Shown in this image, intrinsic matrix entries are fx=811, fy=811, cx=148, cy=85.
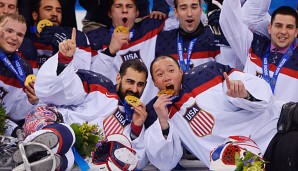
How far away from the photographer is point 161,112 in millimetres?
4824

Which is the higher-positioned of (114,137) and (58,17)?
(58,17)

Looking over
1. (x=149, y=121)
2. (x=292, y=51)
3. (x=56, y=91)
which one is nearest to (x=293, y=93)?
(x=292, y=51)

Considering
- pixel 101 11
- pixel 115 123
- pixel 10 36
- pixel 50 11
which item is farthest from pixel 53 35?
pixel 115 123

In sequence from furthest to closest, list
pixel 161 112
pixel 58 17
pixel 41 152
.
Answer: pixel 58 17 < pixel 161 112 < pixel 41 152

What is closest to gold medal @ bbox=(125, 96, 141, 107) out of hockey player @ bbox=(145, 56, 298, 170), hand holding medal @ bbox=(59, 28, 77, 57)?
hockey player @ bbox=(145, 56, 298, 170)

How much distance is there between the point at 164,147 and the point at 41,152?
820mm

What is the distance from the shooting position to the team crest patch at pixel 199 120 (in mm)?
5016

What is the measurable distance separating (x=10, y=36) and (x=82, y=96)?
609 mm

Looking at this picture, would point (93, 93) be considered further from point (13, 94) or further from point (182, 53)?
point (182, 53)

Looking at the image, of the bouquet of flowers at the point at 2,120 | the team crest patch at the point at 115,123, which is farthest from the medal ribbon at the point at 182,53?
the bouquet of flowers at the point at 2,120

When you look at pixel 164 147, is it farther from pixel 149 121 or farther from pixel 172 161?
pixel 149 121

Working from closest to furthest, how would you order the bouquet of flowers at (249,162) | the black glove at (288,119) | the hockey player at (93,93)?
the bouquet of flowers at (249,162)
the black glove at (288,119)
the hockey player at (93,93)

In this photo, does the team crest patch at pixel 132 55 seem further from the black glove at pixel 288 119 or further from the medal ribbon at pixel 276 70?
the black glove at pixel 288 119

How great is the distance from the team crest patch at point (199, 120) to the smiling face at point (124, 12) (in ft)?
3.66
